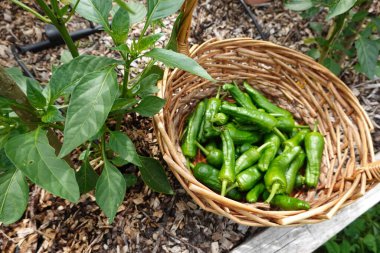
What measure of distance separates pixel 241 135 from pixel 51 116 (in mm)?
944

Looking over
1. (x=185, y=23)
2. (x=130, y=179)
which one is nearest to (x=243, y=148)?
(x=130, y=179)

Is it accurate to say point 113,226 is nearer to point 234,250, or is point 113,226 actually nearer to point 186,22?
point 234,250

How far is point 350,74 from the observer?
225cm

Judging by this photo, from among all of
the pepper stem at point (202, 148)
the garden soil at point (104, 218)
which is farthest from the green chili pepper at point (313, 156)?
the pepper stem at point (202, 148)

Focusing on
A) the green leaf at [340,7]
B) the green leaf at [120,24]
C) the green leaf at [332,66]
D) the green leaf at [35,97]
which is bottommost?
the green leaf at [332,66]

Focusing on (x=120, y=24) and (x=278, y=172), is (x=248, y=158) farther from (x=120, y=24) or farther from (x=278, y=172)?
(x=120, y=24)

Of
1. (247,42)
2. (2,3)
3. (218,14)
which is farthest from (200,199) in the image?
(2,3)

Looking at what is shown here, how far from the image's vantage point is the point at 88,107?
31.0 inches

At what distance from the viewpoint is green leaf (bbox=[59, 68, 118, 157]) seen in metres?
0.74

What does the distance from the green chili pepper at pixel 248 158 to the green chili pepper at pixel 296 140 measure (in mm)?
125

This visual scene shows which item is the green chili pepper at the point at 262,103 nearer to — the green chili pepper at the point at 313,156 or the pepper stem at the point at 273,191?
the green chili pepper at the point at 313,156

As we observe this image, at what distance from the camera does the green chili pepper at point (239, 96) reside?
1.68 m

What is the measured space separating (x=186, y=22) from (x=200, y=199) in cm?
69

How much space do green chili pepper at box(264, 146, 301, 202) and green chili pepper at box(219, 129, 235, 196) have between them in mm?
165
